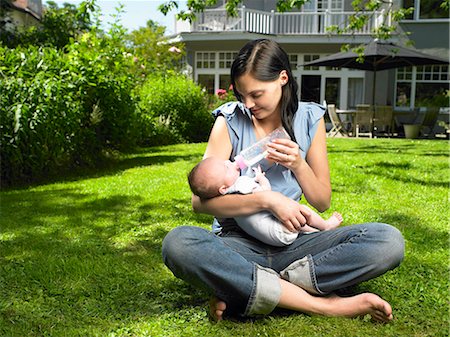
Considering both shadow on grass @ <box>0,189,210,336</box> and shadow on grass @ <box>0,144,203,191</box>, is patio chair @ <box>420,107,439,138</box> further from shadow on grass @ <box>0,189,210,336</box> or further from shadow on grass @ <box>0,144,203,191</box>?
shadow on grass @ <box>0,189,210,336</box>

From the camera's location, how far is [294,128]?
8.34 ft

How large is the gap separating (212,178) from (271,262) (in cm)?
45

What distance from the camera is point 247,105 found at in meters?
2.40

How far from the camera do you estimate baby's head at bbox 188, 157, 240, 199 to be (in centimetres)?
231

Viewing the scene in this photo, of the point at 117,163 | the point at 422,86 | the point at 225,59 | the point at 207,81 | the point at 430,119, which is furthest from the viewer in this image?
the point at 207,81

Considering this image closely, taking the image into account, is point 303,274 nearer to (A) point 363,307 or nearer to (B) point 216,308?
(A) point 363,307

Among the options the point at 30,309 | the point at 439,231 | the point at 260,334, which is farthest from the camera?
the point at 439,231

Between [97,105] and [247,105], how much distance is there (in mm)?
5285

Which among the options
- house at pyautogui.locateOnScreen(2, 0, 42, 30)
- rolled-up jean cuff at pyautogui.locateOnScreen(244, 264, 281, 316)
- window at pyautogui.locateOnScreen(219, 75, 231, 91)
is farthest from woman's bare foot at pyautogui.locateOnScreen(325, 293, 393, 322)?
house at pyautogui.locateOnScreen(2, 0, 42, 30)

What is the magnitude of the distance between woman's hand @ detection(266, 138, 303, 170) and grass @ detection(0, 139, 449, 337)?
0.65m

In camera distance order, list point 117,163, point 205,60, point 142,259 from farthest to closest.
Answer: point 205,60
point 117,163
point 142,259

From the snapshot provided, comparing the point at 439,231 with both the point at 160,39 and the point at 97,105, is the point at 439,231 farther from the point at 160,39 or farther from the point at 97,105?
the point at 160,39

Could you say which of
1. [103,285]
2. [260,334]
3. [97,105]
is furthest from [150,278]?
[97,105]

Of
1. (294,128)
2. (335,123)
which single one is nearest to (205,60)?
(335,123)
